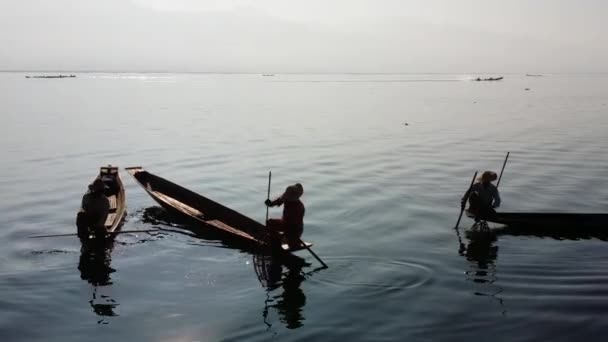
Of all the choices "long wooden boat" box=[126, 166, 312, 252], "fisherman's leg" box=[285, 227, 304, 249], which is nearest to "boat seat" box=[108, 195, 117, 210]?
"long wooden boat" box=[126, 166, 312, 252]

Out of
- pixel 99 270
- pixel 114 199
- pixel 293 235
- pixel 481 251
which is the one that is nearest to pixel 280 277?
pixel 293 235

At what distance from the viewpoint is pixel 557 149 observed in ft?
120

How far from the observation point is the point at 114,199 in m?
20.9

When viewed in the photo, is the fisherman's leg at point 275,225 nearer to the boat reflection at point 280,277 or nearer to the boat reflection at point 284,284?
the boat reflection at point 280,277

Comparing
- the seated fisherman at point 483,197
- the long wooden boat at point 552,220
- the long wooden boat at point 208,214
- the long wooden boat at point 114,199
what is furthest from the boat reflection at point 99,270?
the long wooden boat at point 552,220

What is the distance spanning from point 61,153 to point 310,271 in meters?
27.7

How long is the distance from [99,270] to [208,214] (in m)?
4.96

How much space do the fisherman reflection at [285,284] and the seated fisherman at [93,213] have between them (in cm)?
509

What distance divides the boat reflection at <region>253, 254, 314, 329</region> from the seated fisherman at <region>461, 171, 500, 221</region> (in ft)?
21.8

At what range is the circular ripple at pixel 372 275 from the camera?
43.2ft

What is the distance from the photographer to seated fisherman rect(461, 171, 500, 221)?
17.8 metres

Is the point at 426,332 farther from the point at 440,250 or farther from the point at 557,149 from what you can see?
the point at 557,149

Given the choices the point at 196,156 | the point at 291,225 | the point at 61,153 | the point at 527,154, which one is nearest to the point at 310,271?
the point at 291,225

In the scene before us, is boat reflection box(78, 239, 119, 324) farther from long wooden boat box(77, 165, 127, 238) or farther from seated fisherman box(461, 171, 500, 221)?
seated fisherman box(461, 171, 500, 221)
